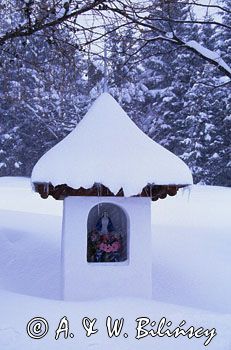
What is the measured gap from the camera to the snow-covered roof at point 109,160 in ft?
17.8

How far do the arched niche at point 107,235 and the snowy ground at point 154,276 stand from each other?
824 mm

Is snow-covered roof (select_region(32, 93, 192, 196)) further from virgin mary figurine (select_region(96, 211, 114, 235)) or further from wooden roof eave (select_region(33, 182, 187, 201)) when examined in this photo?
virgin mary figurine (select_region(96, 211, 114, 235))

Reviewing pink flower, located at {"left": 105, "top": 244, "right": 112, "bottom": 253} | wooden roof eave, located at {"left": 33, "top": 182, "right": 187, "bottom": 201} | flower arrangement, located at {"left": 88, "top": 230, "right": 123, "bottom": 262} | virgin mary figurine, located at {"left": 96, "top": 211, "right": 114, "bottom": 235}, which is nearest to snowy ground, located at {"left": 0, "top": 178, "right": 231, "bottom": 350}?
flower arrangement, located at {"left": 88, "top": 230, "right": 123, "bottom": 262}

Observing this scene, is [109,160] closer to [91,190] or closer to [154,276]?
[91,190]

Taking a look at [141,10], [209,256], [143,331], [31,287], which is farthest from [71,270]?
[209,256]

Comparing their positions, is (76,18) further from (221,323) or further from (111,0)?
(221,323)

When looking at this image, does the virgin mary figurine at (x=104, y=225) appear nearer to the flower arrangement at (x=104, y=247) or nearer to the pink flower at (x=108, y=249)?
the flower arrangement at (x=104, y=247)

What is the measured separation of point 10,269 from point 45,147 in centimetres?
1930

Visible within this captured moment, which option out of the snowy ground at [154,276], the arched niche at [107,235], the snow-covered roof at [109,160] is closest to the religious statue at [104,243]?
the arched niche at [107,235]

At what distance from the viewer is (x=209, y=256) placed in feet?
29.9

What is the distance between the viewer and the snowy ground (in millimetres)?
4156

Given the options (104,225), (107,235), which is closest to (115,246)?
(107,235)

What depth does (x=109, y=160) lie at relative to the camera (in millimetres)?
5625

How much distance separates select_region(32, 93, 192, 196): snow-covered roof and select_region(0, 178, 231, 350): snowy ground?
4.52 ft
